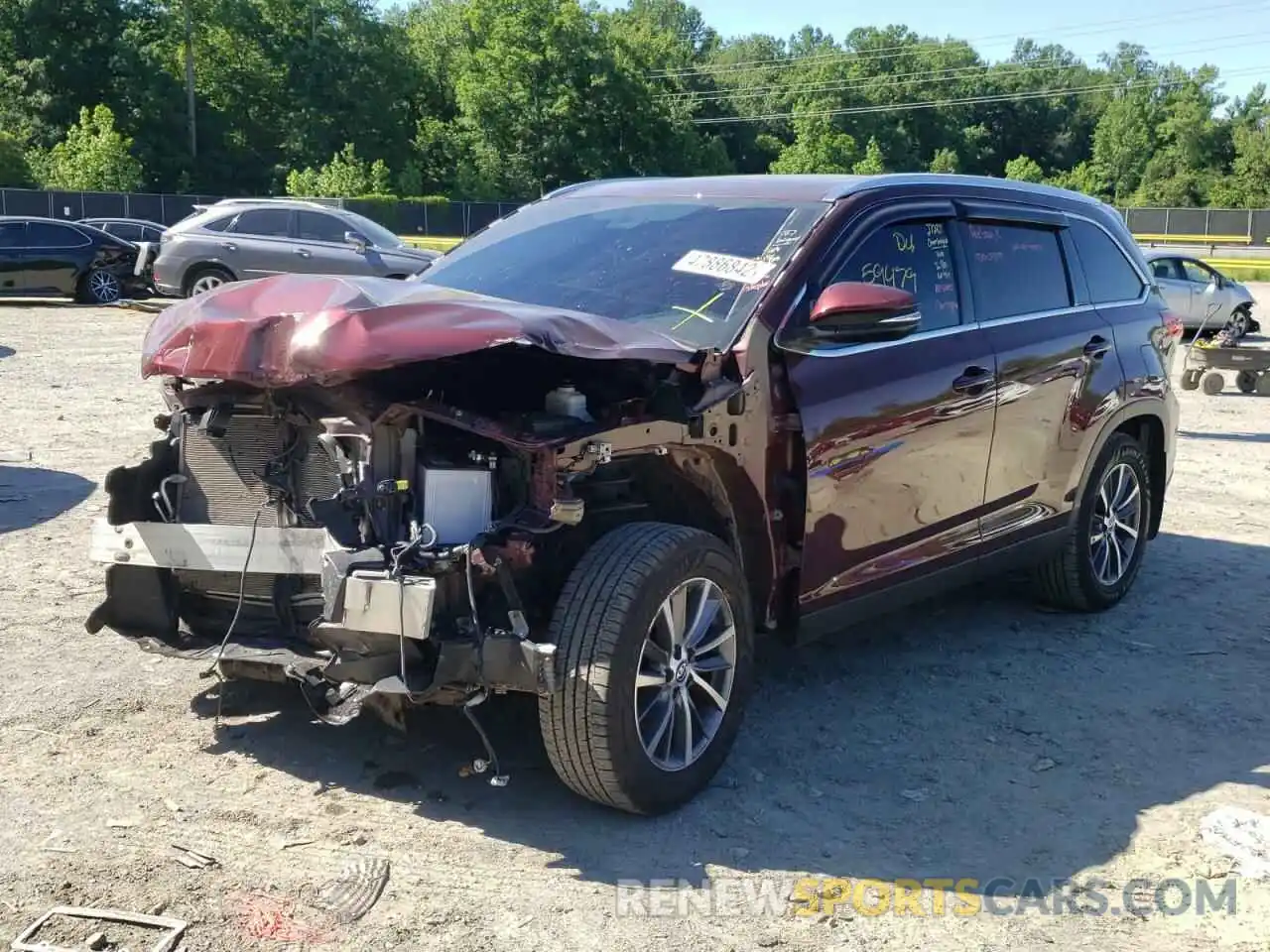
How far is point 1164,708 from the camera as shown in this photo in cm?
494

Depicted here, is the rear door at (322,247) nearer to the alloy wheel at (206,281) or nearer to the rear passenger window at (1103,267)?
the alloy wheel at (206,281)

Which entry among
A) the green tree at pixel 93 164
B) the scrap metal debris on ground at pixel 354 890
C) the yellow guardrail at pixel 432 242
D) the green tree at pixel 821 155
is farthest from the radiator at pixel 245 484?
the green tree at pixel 821 155

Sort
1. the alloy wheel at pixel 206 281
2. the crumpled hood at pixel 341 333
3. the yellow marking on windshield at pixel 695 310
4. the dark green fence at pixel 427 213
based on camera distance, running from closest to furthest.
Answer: the crumpled hood at pixel 341 333 → the yellow marking on windshield at pixel 695 310 → the alloy wheel at pixel 206 281 → the dark green fence at pixel 427 213

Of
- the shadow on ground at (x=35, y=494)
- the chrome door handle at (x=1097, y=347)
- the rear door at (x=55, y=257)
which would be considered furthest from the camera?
the rear door at (x=55, y=257)

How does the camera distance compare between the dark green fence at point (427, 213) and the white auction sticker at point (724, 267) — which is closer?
the white auction sticker at point (724, 267)

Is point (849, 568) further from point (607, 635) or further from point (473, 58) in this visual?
point (473, 58)

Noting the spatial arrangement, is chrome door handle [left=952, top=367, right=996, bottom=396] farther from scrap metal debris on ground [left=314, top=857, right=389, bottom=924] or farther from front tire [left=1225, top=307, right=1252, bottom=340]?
front tire [left=1225, top=307, right=1252, bottom=340]

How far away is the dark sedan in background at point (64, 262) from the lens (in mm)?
19109

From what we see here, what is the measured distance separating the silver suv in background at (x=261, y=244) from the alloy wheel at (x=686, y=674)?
1421 cm

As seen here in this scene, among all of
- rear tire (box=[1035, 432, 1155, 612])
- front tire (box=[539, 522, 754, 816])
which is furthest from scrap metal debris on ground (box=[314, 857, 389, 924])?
rear tire (box=[1035, 432, 1155, 612])

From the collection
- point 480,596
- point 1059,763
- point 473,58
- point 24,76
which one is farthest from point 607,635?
Result: point 473,58

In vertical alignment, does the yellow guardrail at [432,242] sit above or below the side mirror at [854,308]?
below

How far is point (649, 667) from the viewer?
148 inches

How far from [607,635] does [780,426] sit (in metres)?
1.08
